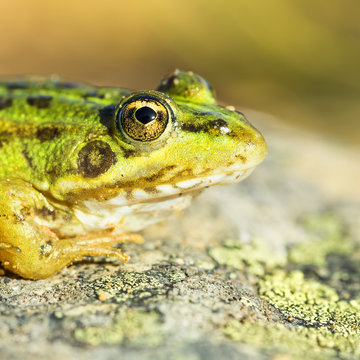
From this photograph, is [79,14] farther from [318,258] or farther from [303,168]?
[318,258]

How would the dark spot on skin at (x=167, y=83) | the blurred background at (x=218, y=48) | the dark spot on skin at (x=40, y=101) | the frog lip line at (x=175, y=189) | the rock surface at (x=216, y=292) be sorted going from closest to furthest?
the rock surface at (x=216, y=292), the frog lip line at (x=175, y=189), the dark spot on skin at (x=40, y=101), the dark spot on skin at (x=167, y=83), the blurred background at (x=218, y=48)

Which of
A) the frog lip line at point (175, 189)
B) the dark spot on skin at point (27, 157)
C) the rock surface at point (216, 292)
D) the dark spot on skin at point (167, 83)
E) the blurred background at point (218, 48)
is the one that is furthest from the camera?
the blurred background at point (218, 48)

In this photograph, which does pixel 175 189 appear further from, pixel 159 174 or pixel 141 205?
pixel 141 205

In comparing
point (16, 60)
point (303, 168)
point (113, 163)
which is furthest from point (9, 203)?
point (16, 60)

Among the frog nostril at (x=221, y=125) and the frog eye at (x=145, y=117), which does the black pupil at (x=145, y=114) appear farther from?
the frog nostril at (x=221, y=125)

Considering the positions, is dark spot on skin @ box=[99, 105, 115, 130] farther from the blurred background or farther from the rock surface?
the blurred background

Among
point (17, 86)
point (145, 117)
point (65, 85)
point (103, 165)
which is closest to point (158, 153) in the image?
point (145, 117)

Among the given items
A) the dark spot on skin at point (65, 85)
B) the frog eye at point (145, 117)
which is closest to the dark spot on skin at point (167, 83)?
the frog eye at point (145, 117)

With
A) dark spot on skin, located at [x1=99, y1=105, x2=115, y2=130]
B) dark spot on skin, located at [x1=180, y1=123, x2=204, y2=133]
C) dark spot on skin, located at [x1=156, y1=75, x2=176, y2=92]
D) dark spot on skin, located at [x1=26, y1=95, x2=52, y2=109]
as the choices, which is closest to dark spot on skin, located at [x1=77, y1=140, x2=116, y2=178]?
dark spot on skin, located at [x1=99, y1=105, x2=115, y2=130]

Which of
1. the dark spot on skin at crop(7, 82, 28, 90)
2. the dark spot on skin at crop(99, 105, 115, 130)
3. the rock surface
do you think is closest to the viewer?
the rock surface
